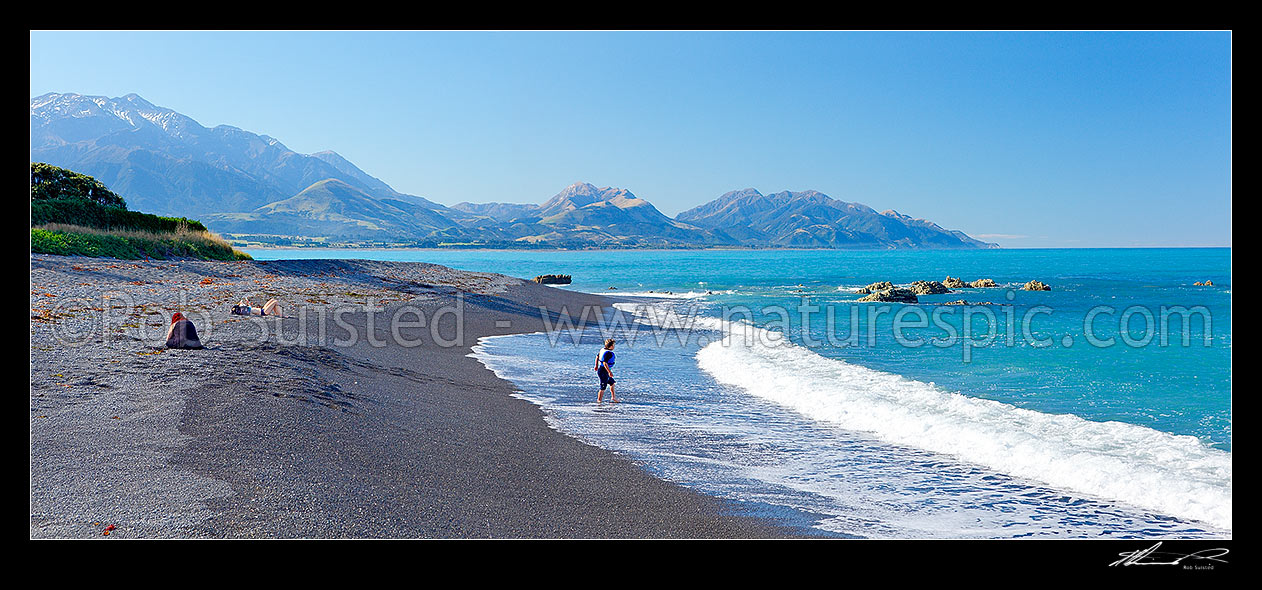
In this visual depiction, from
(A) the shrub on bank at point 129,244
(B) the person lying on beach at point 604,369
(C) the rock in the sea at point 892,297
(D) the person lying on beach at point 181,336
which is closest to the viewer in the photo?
(D) the person lying on beach at point 181,336

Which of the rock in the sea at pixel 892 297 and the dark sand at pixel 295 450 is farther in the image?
the rock in the sea at pixel 892 297

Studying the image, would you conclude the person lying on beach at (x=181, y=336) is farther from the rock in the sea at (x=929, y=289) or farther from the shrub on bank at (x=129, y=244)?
the rock in the sea at (x=929, y=289)

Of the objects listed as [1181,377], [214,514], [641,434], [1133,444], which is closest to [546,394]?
[641,434]

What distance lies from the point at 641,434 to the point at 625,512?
3542 millimetres

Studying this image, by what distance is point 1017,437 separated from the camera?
1023cm

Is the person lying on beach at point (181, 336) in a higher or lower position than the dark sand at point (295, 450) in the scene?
higher

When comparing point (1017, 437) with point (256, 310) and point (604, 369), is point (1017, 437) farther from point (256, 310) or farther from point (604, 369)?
point (256, 310)

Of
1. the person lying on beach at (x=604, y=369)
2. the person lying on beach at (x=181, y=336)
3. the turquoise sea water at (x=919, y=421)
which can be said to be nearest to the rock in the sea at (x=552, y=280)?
the turquoise sea water at (x=919, y=421)
